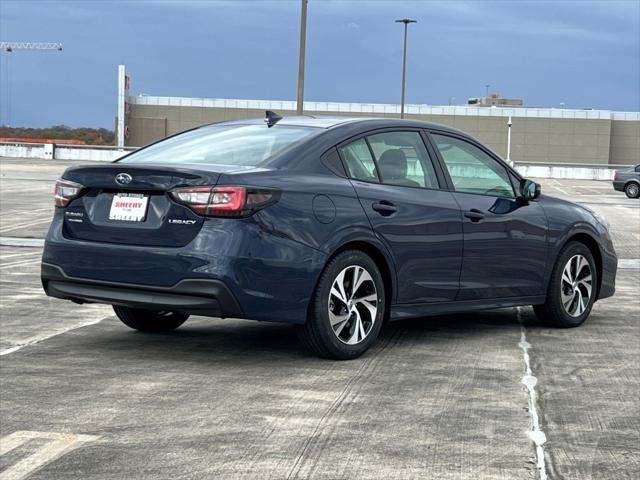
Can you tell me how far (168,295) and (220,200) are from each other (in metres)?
0.64

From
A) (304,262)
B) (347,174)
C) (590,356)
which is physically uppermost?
(347,174)

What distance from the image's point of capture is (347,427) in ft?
17.0

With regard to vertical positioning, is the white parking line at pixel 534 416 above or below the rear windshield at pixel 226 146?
below

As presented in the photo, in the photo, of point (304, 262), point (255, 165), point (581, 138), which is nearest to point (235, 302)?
point (304, 262)

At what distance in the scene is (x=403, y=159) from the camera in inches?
297

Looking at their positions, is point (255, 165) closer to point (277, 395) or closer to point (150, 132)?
point (277, 395)

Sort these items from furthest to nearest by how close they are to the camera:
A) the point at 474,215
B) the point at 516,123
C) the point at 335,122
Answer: the point at 516,123
the point at 474,215
the point at 335,122

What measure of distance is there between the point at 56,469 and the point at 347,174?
3.23 m

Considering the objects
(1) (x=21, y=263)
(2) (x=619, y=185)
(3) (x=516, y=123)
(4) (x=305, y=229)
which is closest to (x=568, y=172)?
(2) (x=619, y=185)

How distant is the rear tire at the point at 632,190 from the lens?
42.5 meters

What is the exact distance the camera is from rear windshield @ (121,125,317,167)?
698cm

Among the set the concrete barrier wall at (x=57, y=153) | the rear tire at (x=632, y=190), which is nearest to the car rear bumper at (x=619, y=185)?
the rear tire at (x=632, y=190)

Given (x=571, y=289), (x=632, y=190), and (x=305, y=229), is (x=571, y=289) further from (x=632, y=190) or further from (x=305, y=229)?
(x=632, y=190)

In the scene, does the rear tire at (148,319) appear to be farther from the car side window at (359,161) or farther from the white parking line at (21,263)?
the white parking line at (21,263)
